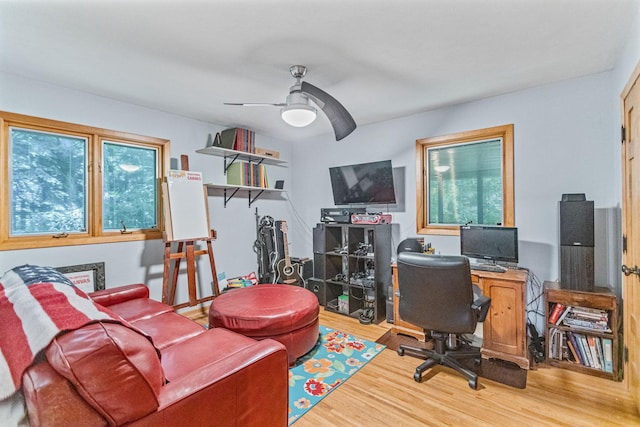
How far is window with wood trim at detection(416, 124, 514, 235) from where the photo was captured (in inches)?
114

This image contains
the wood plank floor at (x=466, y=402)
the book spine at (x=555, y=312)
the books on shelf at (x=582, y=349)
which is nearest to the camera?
the wood plank floor at (x=466, y=402)

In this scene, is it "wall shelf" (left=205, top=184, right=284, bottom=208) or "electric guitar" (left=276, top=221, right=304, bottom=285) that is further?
"electric guitar" (left=276, top=221, right=304, bottom=285)

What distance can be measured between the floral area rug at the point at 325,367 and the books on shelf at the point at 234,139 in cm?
242

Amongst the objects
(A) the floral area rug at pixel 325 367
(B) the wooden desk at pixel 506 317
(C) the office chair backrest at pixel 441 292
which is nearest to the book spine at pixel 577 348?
(B) the wooden desk at pixel 506 317

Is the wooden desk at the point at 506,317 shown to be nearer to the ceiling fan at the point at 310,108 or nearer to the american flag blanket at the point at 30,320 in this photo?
the ceiling fan at the point at 310,108

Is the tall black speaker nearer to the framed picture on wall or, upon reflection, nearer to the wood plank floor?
the wood plank floor

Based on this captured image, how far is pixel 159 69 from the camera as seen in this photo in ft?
7.61

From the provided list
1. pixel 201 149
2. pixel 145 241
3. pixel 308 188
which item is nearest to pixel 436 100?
pixel 308 188

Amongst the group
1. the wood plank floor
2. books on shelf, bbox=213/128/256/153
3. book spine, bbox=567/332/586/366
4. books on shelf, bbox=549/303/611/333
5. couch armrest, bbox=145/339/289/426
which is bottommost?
the wood plank floor

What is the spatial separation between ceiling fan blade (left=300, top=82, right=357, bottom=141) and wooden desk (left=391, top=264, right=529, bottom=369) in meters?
1.68

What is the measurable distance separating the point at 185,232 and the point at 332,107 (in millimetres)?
2086

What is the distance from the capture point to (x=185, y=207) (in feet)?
10.3

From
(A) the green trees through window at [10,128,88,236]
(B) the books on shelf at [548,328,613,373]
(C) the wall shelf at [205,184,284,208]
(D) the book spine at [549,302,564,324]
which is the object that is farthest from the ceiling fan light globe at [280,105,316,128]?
(B) the books on shelf at [548,328,613,373]

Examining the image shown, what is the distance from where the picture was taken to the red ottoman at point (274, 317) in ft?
7.16
